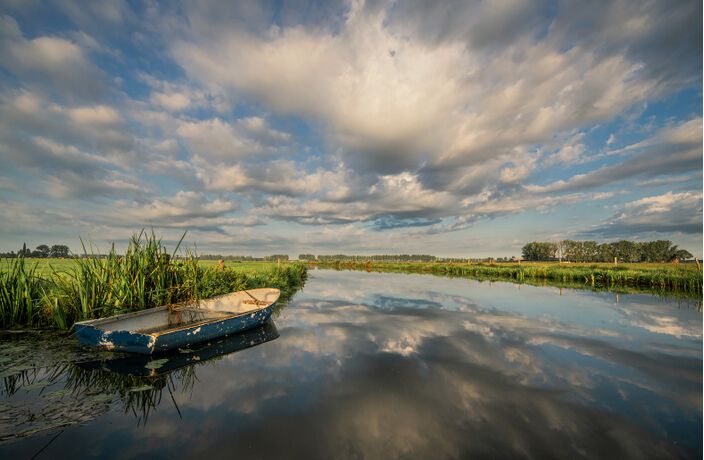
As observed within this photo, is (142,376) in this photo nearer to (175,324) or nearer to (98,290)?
(175,324)

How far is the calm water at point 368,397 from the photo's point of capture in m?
4.55

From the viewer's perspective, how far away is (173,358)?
848 centimetres

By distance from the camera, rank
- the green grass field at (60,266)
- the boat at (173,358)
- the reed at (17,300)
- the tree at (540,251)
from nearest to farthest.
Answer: the boat at (173,358), the reed at (17,300), the green grass field at (60,266), the tree at (540,251)

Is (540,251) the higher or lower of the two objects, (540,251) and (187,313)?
the higher

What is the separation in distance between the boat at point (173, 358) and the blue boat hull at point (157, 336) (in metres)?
0.27

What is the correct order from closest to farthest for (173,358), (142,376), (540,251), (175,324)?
(142,376) < (173,358) < (175,324) < (540,251)

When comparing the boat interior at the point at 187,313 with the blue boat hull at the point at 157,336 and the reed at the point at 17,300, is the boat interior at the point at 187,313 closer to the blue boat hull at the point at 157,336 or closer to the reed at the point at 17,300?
the blue boat hull at the point at 157,336

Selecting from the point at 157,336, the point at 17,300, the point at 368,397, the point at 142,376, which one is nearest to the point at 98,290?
the point at 17,300

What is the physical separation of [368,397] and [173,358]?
6146 mm

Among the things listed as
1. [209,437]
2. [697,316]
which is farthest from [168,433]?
[697,316]

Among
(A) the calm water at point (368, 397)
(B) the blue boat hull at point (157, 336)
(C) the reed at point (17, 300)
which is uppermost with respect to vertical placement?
(C) the reed at point (17, 300)

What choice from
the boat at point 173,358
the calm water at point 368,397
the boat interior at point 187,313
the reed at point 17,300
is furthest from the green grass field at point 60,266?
the calm water at point 368,397

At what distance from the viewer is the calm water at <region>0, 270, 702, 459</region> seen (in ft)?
14.9

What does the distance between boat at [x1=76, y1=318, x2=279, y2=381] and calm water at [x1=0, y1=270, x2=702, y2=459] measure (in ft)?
0.23
